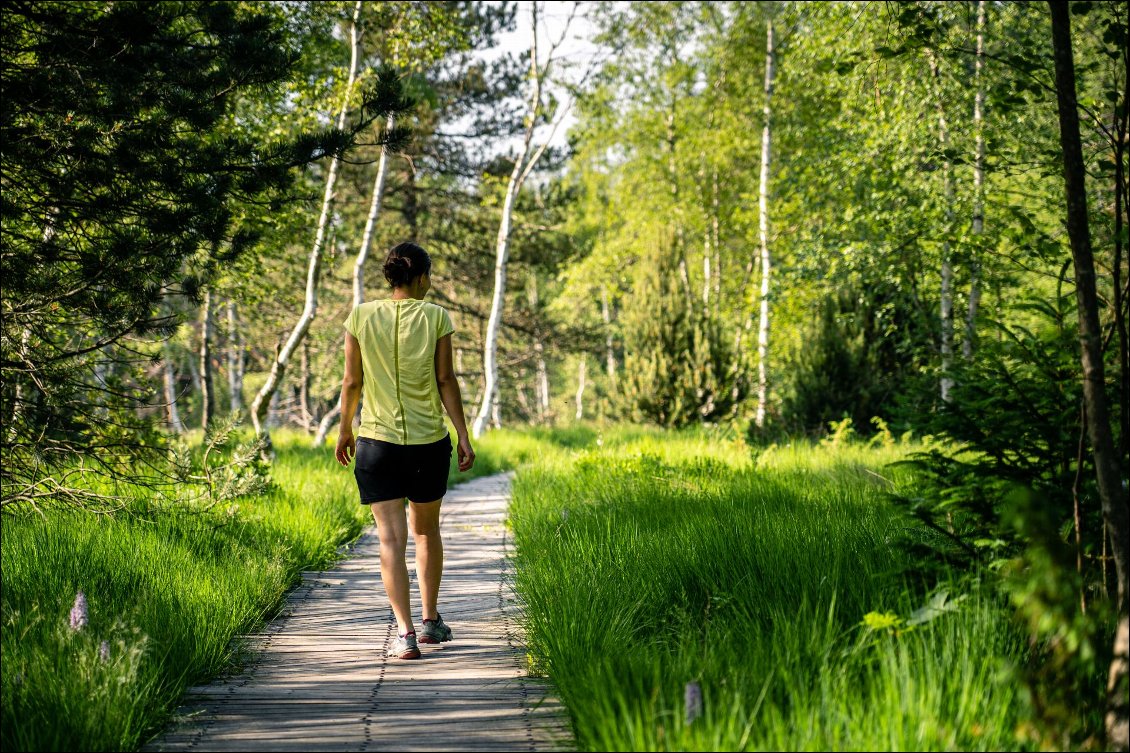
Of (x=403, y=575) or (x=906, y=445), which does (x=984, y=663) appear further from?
(x=906, y=445)

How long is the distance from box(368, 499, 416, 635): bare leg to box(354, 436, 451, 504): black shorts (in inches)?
2.6

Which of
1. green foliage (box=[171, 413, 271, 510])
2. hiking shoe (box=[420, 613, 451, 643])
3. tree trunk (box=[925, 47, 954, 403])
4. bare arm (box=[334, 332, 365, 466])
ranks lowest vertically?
hiking shoe (box=[420, 613, 451, 643])

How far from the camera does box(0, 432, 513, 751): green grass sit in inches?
112

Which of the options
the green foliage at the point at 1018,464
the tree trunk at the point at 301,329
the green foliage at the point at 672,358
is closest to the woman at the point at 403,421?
the green foliage at the point at 1018,464

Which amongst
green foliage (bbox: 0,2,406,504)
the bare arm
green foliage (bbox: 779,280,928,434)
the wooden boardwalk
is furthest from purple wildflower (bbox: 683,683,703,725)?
green foliage (bbox: 779,280,928,434)

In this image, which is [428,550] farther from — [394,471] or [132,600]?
[132,600]

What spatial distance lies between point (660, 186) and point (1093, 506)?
22366 mm

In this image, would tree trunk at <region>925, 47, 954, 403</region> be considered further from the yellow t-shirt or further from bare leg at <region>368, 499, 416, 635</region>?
bare leg at <region>368, 499, 416, 635</region>

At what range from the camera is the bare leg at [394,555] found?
14.3 feet

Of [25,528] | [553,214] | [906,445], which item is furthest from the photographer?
[553,214]

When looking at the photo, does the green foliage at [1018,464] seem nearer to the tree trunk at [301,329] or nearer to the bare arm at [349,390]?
the bare arm at [349,390]

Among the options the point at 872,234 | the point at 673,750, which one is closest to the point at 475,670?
the point at 673,750

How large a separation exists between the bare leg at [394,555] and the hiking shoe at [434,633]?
12 cm

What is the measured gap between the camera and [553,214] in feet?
76.3
